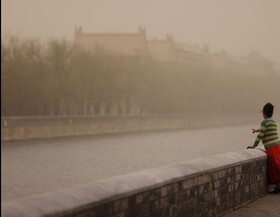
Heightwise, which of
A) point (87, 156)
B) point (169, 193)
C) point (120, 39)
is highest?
point (120, 39)

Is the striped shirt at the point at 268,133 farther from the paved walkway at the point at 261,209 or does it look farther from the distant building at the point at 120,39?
the distant building at the point at 120,39

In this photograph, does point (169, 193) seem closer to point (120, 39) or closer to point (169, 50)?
point (120, 39)

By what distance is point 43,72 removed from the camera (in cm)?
5125

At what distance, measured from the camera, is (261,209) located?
8883mm

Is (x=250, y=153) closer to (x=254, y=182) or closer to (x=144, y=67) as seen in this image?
(x=254, y=182)

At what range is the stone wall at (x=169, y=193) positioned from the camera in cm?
473

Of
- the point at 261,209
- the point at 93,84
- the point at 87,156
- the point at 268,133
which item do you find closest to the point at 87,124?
the point at 93,84

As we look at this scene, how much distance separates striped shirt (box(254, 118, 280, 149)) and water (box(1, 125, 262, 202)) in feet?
41.4

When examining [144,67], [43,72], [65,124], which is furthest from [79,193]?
[144,67]

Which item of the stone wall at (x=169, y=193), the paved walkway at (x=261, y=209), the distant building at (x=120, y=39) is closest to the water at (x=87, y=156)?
the paved walkway at (x=261, y=209)

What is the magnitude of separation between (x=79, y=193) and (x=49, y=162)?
29.6m

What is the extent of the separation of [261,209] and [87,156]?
30.0 metres

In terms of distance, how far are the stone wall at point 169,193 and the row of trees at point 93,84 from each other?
2478 centimetres

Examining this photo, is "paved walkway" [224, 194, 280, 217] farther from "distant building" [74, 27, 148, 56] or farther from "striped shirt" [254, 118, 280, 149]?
"distant building" [74, 27, 148, 56]
